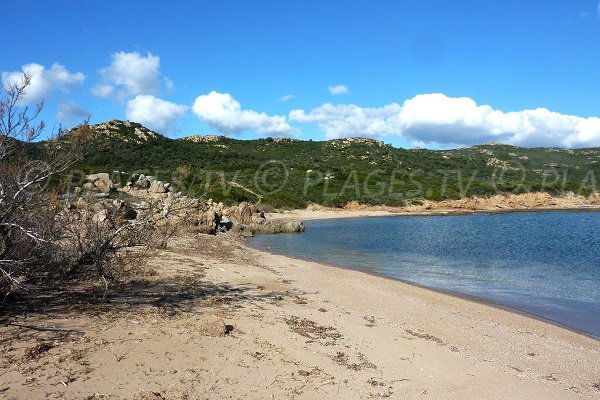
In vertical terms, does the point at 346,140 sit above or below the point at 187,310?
above

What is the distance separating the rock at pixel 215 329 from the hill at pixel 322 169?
1035 inches

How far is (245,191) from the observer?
49.8 m

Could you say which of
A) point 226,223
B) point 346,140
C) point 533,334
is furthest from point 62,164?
point 346,140

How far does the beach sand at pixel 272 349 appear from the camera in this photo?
538cm

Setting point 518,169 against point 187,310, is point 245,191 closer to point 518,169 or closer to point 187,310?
point 187,310

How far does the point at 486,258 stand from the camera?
69.5 feet

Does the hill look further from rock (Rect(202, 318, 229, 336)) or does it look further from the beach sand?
rock (Rect(202, 318, 229, 336))

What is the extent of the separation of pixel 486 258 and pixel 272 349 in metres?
16.9

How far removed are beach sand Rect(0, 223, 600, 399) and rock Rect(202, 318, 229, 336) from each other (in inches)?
0.6

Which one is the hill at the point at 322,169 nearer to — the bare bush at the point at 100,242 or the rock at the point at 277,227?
the rock at the point at 277,227

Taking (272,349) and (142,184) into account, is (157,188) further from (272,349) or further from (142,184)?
(272,349)

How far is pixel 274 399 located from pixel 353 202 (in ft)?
163

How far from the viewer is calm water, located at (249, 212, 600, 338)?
42.0 ft

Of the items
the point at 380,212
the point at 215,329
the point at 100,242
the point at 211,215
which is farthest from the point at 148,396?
the point at 380,212
